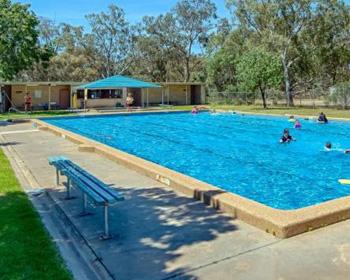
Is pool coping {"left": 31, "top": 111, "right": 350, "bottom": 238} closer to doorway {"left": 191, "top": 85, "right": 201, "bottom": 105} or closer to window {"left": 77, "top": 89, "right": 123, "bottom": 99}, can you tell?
window {"left": 77, "top": 89, "right": 123, "bottom": 99}

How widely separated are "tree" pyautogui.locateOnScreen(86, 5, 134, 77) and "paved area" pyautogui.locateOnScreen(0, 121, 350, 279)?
59.9 meters

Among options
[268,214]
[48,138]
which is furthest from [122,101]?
[268,214]

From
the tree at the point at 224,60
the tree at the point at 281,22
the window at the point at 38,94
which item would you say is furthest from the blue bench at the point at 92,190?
the tree at the point at 224,60

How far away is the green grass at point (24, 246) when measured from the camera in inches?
175

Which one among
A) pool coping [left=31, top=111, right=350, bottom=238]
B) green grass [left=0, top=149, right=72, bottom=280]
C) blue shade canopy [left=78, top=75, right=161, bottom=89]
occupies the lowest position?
green grass [left=0, top=149, right=72, bottom=280]

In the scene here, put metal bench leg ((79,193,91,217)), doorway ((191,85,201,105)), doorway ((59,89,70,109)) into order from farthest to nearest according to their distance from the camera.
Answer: doorway ((191,85,201,105)) < doorway ((59,89,70,109)) < metal bench leg ((79,193,91,217))

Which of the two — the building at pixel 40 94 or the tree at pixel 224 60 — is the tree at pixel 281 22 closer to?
the tree at pixel 224 60

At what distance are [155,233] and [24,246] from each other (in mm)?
1629

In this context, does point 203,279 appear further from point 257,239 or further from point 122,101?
point 122,101

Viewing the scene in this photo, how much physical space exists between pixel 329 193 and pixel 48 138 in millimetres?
11403

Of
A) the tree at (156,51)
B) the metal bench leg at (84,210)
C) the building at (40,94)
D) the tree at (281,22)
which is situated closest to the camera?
the metal bench leg at (84,210)

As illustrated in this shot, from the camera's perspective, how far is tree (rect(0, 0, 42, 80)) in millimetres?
30266

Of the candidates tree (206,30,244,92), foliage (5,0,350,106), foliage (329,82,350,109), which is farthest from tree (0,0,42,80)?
foliage (329,82,350,109)

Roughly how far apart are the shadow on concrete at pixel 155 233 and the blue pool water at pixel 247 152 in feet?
9.80
